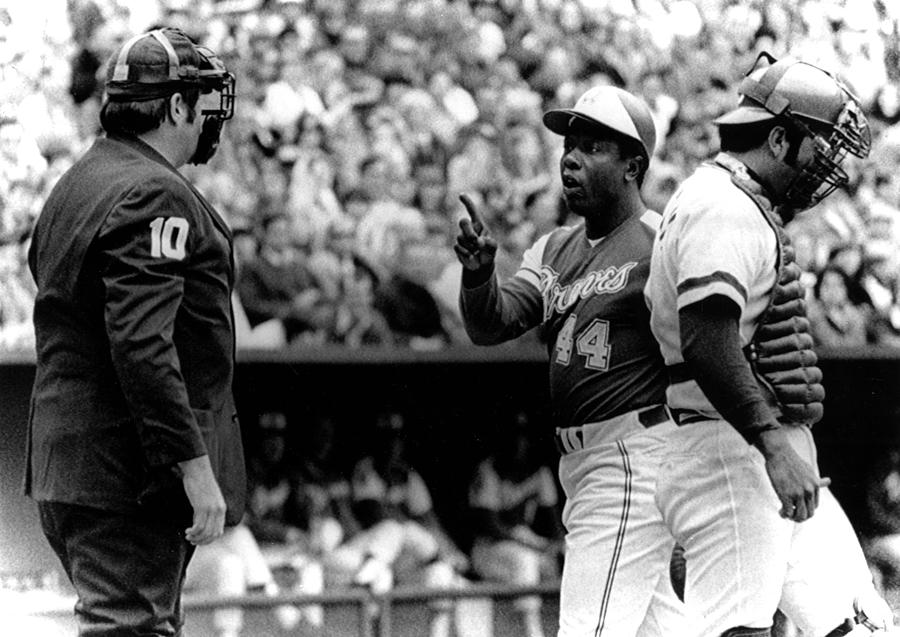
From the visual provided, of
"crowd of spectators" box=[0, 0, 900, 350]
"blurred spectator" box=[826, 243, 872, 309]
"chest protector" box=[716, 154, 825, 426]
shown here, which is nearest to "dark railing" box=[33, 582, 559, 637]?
"crowd of spectators" box=[0, 0, 900, 350]

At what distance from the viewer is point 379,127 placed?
17.2 ft

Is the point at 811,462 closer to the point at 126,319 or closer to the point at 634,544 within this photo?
the point at 634,544

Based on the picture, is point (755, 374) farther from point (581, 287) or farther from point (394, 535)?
point (394, 535)

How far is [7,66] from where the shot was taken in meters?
5.11

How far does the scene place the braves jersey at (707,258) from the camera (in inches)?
121

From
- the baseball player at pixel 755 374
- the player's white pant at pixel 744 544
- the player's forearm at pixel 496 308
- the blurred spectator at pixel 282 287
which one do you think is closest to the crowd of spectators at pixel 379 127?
the blurred spectator at pixel 282 287

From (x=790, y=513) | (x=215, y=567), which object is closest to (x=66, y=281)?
(x=790, y=513)

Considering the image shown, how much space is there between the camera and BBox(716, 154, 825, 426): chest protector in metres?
3.23

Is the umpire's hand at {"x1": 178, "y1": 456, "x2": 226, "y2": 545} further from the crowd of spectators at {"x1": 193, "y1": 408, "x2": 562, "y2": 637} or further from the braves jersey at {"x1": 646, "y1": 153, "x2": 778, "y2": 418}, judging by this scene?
the crowd of spectators at {"x1": 193, "y1": 408, "x2": 562, "y2": 637}

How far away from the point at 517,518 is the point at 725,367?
2.44m

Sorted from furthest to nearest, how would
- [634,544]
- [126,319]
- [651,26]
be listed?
[651,26] → [634,544] → [126,319]

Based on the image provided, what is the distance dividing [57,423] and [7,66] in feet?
8.23

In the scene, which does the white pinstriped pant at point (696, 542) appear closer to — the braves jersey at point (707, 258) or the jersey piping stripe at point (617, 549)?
the jersey piping stripe at point (617, 549)

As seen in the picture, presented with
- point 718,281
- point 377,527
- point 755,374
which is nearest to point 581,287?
point 755,374
